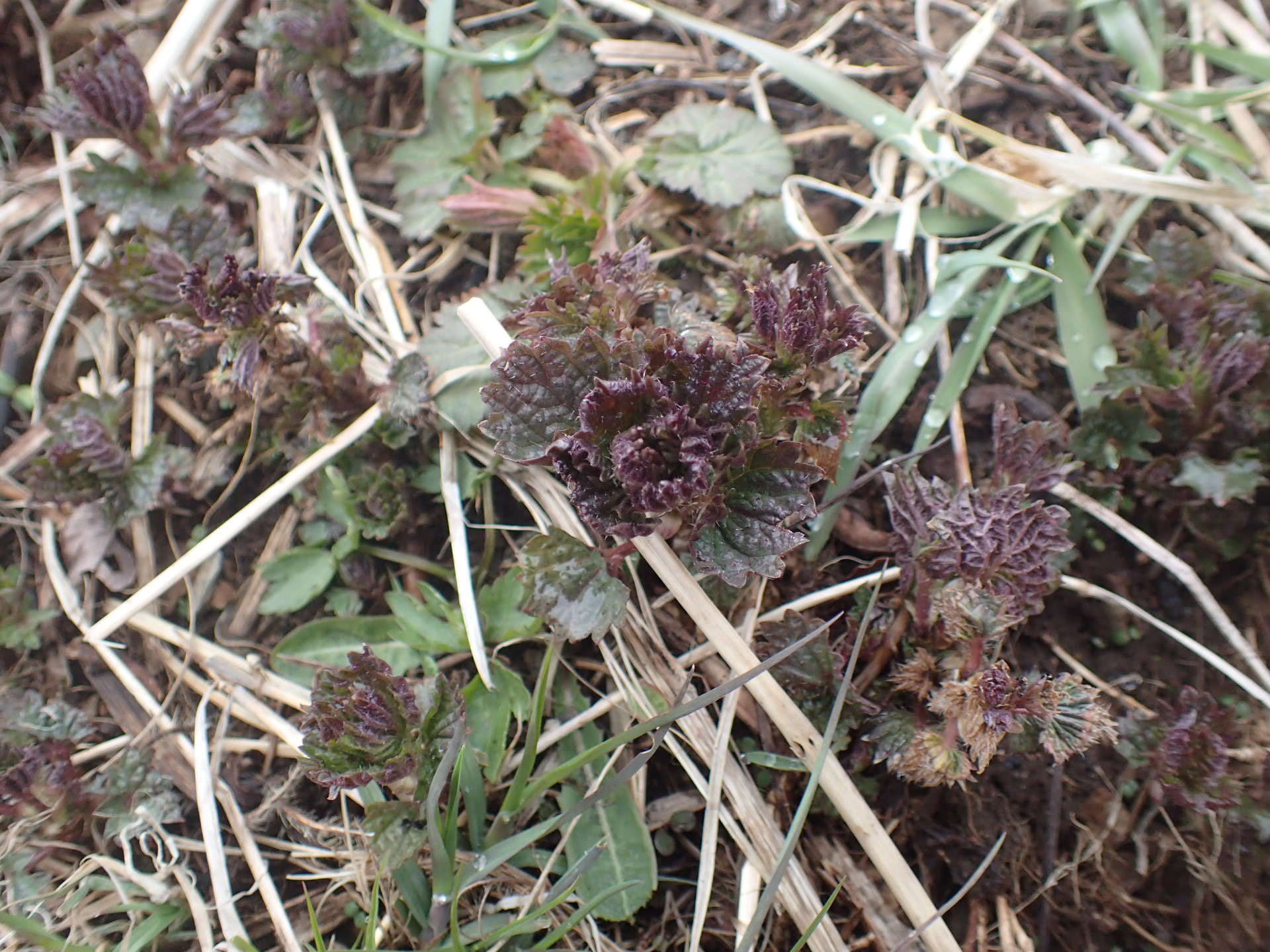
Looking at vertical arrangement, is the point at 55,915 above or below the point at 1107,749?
above

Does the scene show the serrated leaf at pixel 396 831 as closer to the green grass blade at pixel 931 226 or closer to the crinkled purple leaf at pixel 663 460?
the crinkled purple leaf at pixel 663 460

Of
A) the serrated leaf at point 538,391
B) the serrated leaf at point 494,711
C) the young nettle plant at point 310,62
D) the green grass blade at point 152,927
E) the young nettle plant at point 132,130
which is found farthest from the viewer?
the young nettle plant at point 310,62

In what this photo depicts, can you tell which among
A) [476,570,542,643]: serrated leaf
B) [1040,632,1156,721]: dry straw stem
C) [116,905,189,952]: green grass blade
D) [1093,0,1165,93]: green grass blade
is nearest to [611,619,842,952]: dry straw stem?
[476,570,542,643]: serrated leaf

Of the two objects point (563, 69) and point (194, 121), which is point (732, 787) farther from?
point (194, 121)

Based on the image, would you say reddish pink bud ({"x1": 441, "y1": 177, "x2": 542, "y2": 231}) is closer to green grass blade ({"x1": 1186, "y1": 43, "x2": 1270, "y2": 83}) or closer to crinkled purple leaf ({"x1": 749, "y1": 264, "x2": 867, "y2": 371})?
crinkled purple leaf ({"x1": 749, "y1": 264, "x2": 867, "y2": 371})

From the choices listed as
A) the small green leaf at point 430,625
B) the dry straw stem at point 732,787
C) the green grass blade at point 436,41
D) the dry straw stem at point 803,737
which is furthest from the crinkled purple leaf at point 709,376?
the green grass blade at point 436,41

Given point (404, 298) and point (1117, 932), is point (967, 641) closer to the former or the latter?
point (1117, 932)

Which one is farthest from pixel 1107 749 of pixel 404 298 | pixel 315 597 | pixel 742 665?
pixel 404 298
